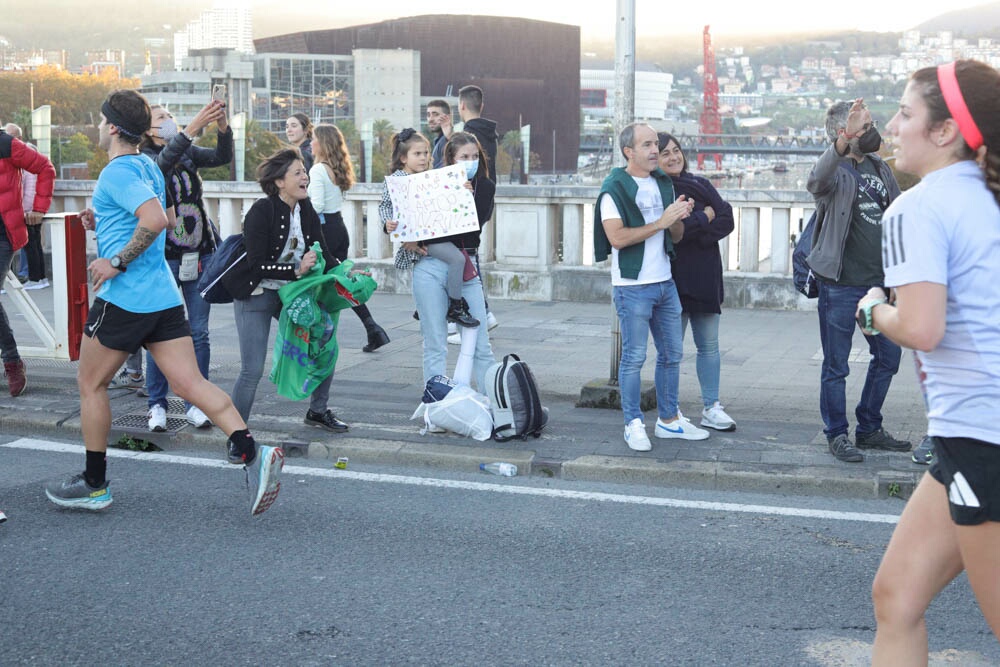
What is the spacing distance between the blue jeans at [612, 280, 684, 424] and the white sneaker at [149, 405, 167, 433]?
2748 millimetres

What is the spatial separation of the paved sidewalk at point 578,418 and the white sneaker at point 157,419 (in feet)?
0.25

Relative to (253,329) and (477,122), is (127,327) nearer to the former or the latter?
(253,329)

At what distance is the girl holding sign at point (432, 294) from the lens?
745cm

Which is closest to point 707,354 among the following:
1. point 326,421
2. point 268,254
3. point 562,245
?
point 326,421

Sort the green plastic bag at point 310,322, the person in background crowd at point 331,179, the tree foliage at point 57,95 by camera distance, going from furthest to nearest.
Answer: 1. the tree foliage at point 57,95
2. the person in background crowd at point 331,179
3. the green plastic bag at point 310,322

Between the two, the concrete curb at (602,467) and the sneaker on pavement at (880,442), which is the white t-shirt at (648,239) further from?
the sneaker on pavement at (880,442)

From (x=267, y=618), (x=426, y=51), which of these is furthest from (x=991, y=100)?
(x=426, y=51)

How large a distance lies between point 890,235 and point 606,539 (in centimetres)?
281

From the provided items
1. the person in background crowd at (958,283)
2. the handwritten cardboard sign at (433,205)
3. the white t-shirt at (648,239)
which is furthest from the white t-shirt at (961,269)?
the handwritten cardboard sign at (433,205)

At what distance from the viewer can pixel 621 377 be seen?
22.7 ft

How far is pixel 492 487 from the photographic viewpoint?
6.20 metres

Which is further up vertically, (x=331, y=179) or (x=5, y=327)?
(x=331, y=179)

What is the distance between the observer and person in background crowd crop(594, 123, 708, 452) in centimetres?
668

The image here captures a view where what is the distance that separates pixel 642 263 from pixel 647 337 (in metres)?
0.42
